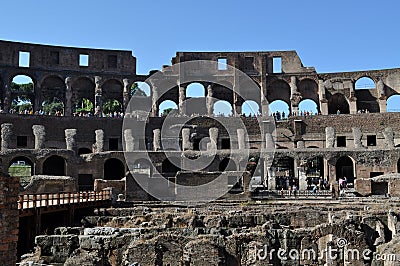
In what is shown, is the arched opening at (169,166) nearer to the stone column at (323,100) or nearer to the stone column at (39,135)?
the stone column at (39,135)

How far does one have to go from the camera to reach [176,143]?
124 ft

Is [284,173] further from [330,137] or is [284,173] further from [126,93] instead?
[126,93]

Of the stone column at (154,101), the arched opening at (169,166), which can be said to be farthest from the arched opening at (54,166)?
the stone column at (154,101)

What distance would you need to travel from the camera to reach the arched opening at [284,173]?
1261 inches

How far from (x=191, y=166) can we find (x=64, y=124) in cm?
1253

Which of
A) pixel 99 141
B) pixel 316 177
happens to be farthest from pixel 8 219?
pixel 316 177

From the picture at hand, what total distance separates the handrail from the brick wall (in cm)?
737

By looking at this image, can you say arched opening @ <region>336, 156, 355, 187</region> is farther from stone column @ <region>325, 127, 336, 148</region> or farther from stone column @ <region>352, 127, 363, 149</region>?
stone column @ <region>352, 127, 363, 149</region>

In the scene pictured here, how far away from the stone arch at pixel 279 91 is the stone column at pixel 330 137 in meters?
9.68

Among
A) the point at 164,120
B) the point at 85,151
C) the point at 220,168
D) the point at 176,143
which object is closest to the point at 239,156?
the point at 220,168

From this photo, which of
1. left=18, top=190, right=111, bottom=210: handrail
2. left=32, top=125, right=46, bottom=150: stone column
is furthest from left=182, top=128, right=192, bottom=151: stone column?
left=18, top=190, right=111, bottom=210: handrail

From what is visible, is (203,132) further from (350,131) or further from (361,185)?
(361,185)

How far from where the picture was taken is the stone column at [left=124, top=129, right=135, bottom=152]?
1387 inches

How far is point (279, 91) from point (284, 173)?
13.5 m
